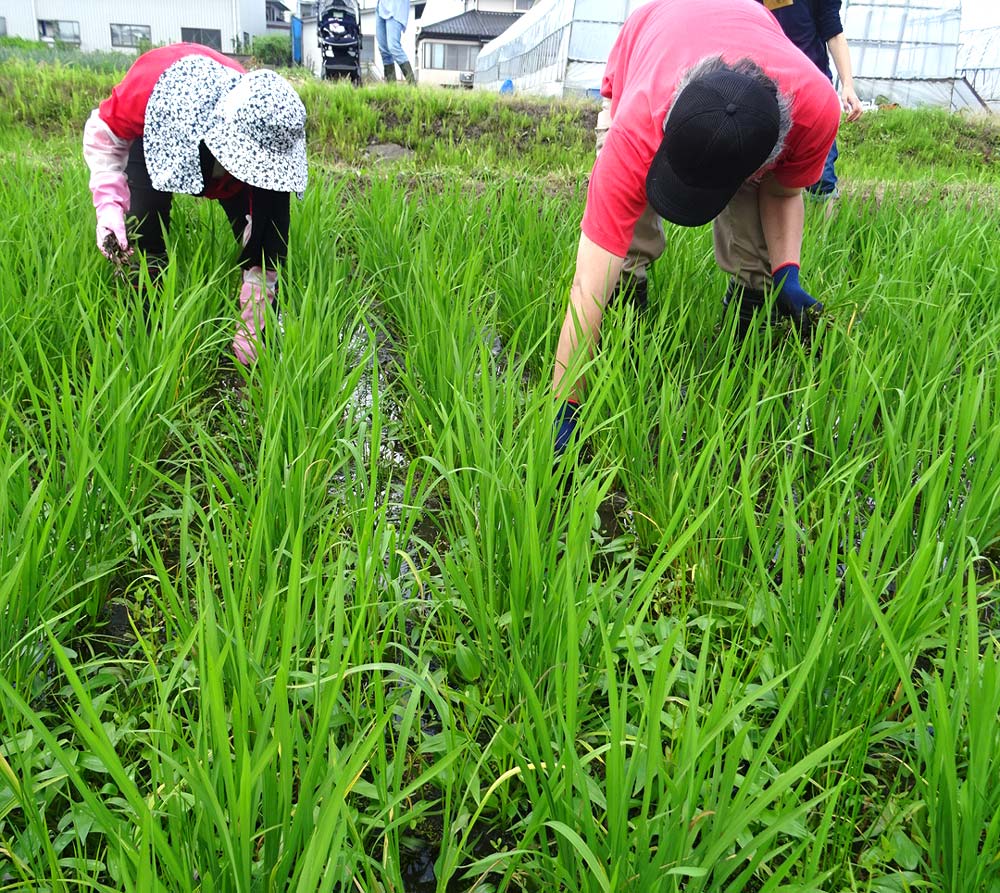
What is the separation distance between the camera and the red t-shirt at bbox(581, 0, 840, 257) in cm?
141

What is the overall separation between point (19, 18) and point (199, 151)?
22.3 m

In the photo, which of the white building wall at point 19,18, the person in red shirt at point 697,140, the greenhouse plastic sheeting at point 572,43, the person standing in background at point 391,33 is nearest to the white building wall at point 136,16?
the white building wall at point 19,18

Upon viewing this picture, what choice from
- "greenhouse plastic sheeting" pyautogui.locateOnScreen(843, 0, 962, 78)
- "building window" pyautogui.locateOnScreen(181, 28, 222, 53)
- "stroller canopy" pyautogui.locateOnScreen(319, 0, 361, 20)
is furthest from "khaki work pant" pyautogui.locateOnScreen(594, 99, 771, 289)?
"building window" pyautogui.locateOnScreen(181, 28, 222, 53)

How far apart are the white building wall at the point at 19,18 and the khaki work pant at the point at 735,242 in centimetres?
2195

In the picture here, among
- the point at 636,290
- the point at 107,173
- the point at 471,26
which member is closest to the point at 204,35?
the point at 471,26

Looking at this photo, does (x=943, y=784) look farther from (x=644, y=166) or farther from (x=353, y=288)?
(x=353, y=288)

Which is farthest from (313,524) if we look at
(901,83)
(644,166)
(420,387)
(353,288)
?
(901,83)

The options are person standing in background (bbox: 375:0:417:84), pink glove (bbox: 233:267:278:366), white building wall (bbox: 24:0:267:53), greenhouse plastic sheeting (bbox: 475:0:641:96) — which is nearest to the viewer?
pink glove (bbox: 233:267:278:366)

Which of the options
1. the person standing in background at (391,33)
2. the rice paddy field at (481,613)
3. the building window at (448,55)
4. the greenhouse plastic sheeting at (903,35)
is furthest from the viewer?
the building window at (448,55)

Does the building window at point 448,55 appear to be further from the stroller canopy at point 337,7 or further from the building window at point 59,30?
the stroller canopy at point 337,7

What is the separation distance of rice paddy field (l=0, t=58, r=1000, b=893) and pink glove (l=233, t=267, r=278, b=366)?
0.07 metres

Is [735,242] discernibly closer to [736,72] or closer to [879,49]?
[736,72]

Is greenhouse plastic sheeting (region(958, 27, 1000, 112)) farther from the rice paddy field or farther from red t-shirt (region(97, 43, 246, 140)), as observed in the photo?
red t-shirt (region(97, 43, 246, 140))

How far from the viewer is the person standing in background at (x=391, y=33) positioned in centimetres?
746
